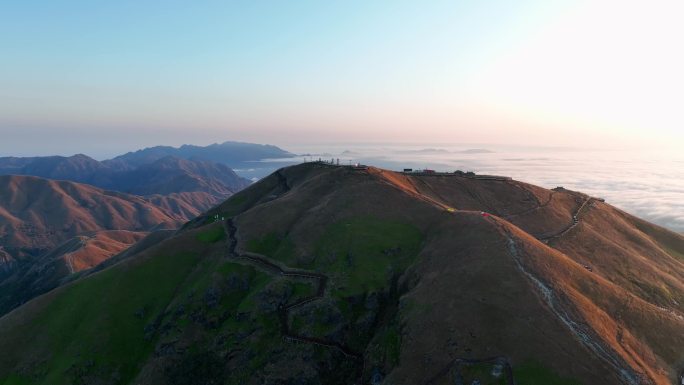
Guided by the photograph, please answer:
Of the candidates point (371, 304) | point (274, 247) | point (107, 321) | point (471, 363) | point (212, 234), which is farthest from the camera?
point (212, 234)

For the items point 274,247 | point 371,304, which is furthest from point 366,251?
point 274,247

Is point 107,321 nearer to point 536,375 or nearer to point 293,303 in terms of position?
point 293,303

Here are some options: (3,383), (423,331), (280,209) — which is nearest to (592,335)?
(423,331)

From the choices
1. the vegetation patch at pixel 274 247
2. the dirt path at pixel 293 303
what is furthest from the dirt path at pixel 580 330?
the vegetation patch at pixel 274 247

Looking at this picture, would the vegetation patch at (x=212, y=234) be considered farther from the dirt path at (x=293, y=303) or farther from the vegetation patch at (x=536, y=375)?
the vegetation patch at (x=536, y=375)

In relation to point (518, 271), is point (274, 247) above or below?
below

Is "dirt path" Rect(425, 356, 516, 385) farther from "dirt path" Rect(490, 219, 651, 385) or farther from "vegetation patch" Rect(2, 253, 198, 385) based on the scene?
"vegetation patch" Rect(2, 253, 198, 385)

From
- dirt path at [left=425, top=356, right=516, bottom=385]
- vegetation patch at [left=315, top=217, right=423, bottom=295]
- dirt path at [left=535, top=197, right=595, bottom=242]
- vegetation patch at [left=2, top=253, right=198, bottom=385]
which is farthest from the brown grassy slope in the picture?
vegetation patch at [left=2, top=253, right=198, bottom=385]

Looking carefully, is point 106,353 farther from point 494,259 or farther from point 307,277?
point 494,259
